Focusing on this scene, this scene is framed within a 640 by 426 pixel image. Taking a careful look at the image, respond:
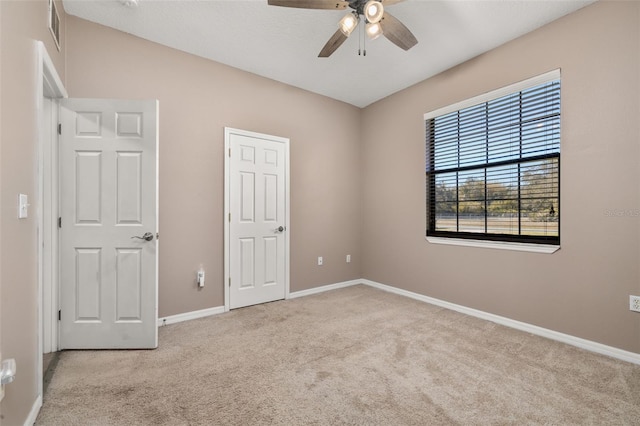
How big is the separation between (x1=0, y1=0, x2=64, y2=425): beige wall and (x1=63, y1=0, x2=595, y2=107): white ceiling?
103 centimetres

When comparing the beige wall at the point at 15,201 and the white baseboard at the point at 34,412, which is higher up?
the beige wall at the point at 15,201

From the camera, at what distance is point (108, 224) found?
96.0 inches

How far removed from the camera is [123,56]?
283 centimetres

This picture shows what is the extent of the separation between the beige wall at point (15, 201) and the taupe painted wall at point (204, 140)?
39.7 inches

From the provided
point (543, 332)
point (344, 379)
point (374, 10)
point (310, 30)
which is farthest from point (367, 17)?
point (543, 332)

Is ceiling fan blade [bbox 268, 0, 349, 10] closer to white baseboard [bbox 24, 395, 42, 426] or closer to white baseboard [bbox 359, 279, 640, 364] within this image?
white baseboard [bbox 24, 395, 42, 426]

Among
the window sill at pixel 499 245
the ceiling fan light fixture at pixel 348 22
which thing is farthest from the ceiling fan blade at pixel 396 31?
the window sill at pixel 499 245

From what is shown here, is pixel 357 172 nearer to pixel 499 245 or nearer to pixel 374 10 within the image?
pixel 499 245

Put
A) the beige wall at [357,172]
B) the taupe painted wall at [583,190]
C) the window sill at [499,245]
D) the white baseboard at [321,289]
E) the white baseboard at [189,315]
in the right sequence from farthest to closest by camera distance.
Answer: the white baseboard at [321,289]
the white baseboard at [189,315]
the window sill at [499,245]
the taupe painted wall at [583,190]
the beige wall at [357,172]

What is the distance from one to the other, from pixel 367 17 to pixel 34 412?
3132mm

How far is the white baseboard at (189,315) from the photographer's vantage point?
301cm

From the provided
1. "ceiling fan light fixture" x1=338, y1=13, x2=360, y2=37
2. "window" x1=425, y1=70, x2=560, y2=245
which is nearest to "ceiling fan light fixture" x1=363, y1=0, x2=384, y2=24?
"ceiling fan light fixture" x1=338, y1=13, x2=360, y2=37

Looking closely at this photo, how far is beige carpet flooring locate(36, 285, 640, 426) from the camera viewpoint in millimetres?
1654

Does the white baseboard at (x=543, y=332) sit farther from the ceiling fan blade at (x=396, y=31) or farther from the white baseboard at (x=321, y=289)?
the ceiling fan blade at (x=396, y=31)
